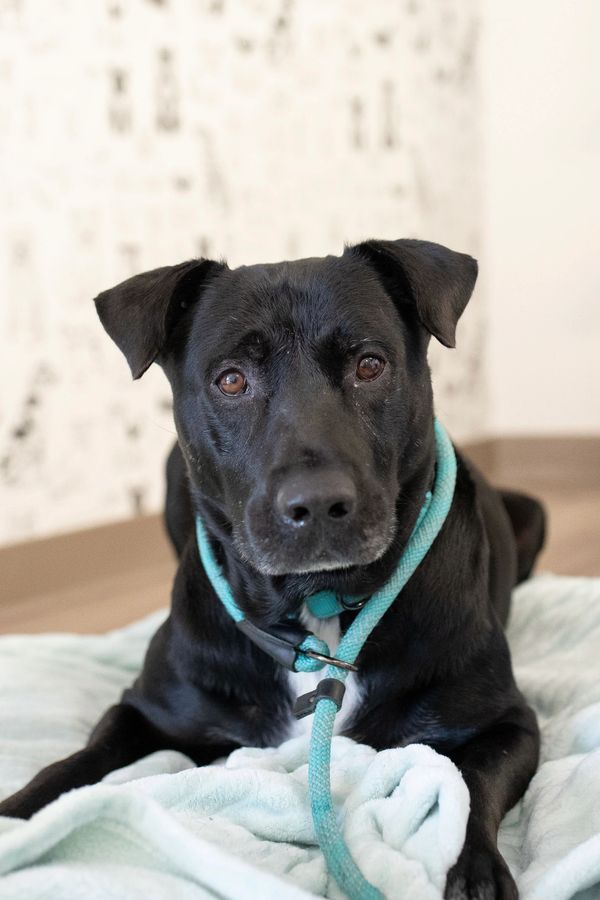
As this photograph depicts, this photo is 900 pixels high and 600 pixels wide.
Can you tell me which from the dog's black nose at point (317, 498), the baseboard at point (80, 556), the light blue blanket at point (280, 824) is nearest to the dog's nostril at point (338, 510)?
the dog's black nose at point (317, 498)

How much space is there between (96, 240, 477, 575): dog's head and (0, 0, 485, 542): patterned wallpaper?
1.39 meters

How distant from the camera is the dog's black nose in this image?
125 cm

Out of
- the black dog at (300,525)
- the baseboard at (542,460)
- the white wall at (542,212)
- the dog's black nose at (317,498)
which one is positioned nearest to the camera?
the dog's black nose at (317,498)

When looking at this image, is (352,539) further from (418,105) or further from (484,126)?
(484,126)

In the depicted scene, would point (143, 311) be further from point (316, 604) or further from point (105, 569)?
point (105, 569)

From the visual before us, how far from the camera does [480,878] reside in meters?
1.10

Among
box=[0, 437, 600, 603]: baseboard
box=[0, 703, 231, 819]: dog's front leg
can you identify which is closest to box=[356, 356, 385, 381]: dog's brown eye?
box=[0, 703, 231, 819]: dog's front leg

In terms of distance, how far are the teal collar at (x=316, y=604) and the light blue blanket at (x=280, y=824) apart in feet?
0.46

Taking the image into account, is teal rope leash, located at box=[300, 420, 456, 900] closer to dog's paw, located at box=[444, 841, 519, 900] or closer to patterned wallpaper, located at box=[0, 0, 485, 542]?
dog's paw, located at box=[444, 841, 519, 900]

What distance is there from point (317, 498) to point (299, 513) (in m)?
0.04

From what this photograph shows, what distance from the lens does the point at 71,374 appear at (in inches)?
134

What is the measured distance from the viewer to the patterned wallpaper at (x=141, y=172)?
10.6 feet

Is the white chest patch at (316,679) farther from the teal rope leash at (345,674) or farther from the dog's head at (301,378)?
the dog's head at (301,378)

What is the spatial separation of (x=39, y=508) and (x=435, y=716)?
85.5 inches
